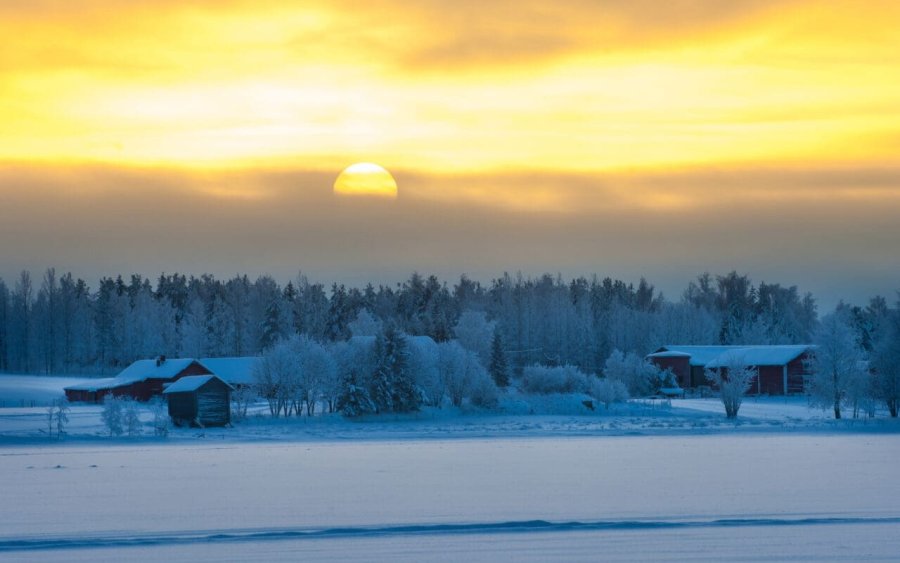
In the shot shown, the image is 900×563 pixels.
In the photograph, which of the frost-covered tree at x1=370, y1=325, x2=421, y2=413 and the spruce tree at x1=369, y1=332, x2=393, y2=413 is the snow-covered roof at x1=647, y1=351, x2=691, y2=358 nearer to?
the frost-covered tree at x1=370, y1=325, x2=421, y2=413

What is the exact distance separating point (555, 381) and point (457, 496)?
161 feet

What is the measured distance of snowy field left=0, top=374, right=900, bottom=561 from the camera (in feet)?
74.1

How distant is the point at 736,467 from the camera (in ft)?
121

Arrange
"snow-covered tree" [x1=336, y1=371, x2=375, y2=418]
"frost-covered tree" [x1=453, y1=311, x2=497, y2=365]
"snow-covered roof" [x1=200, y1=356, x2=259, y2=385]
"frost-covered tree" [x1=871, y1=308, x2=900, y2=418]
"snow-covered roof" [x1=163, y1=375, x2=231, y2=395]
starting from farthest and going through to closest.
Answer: "frost-covered tree" [x1=453, y1=311, x2=497, y2=365] → "snow-covered roof" [x1=200, y1=356, x2=259, y2=385] → "snow-covered tree" [x1=336, y1=371, x2=375, y2=418] → "frost-covered tree" [x1=871, y1=308, x2=900, y2=418] → "snow-covered roof" [x1=163, y1=375, x2=231, y2=395]

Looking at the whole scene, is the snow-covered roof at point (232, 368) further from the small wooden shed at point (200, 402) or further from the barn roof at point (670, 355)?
the barn roof at point (670, 355)

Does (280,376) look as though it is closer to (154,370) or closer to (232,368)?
(232,368)

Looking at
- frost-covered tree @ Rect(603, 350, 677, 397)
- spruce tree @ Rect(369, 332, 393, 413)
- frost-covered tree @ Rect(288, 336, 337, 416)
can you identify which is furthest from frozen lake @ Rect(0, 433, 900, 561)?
frost-covered tree @ Rect(603, 350, 677, 397)

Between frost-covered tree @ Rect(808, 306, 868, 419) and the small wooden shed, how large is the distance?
3615 cm

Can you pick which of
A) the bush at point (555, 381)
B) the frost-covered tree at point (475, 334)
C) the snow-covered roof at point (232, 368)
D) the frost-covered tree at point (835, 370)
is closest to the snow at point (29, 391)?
the snow-covered roof at point (232, 368)

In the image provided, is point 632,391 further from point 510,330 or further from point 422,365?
point 510,330

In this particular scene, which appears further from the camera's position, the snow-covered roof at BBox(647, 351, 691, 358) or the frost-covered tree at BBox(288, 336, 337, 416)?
the snow-covered roof at BBox(647, 351, 691, 358)

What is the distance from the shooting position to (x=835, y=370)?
6438 cm

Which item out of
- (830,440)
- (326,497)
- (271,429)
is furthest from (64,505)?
(830,440)

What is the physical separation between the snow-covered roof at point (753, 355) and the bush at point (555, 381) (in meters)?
14.5
